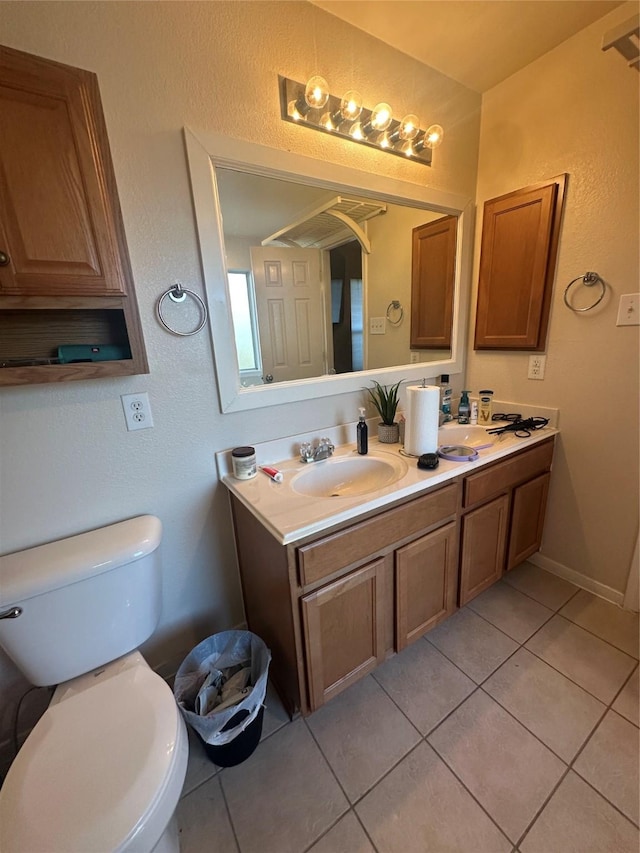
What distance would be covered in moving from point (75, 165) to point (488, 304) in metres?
1.80

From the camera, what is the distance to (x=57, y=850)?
62cm

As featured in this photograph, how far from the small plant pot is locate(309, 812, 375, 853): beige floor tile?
1244 mm

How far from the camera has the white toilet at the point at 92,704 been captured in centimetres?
66

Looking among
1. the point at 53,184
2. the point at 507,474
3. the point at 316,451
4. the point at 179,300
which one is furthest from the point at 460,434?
the point at 53,184

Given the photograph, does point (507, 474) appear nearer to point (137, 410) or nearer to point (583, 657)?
point (583, 657)

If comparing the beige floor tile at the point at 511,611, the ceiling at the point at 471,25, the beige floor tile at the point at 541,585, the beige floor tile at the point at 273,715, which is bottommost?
the beige floor tile at the point at 273,715

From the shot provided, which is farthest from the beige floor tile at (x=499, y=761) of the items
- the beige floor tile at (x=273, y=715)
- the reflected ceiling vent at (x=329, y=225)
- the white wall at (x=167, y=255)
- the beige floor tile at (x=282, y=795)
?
the reflected ceiling vent at (x=329, y=225)

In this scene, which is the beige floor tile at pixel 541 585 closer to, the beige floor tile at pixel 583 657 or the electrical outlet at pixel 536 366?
the beige floor tile at pixel 583 657

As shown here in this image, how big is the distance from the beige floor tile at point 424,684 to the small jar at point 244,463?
0.98m

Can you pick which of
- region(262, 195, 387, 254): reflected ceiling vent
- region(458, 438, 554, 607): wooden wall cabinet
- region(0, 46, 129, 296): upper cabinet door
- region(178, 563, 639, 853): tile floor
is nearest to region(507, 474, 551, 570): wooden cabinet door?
region(458, 438, 554, 607): wooden wall cabinet

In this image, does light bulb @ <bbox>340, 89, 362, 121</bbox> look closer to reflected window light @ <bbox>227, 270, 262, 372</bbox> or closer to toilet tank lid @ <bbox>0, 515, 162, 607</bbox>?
reflected window light @ <bbox>227, 270, 262, 372</bbox>

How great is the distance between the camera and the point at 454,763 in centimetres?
107

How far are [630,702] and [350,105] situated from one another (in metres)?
2.42

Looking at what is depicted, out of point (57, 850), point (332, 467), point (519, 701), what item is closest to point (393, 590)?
point (332, 467)
